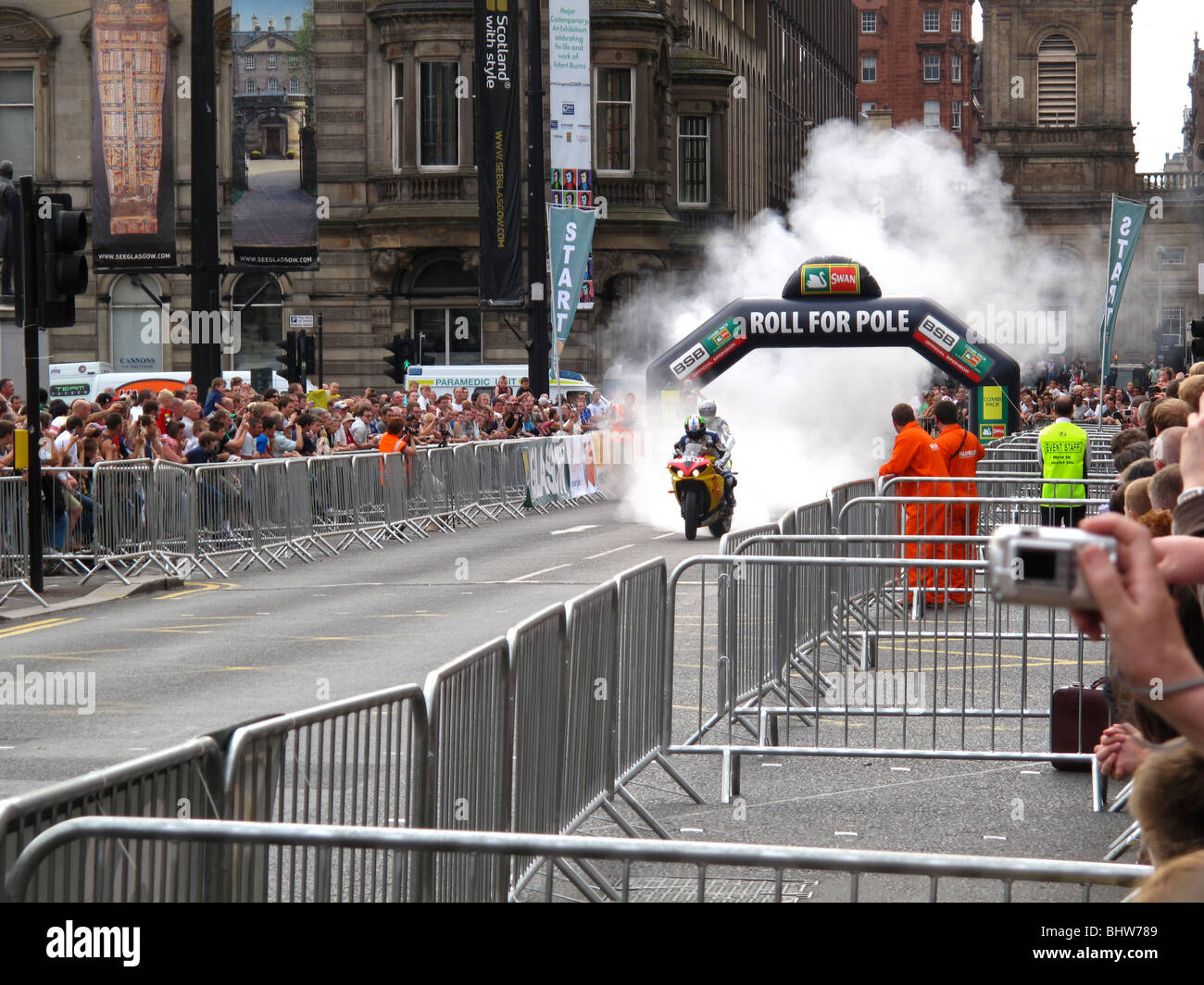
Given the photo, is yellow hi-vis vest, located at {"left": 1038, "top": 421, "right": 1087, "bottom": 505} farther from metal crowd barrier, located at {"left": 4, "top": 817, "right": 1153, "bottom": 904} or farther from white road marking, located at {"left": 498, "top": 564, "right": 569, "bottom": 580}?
metal crowd barrier, located at {"left": 4, "top": 817, "right": 1153, "bottom": 904}

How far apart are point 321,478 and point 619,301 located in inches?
1142

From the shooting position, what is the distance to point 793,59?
88.2m

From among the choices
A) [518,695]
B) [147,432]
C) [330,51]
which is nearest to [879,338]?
[147,432]

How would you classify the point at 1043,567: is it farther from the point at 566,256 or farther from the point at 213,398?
the point at 566,256

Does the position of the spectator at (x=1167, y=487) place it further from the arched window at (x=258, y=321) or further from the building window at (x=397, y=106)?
the arched window at (x=258, y=321)

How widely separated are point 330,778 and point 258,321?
46323 mm

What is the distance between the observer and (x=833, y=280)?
2611 cm

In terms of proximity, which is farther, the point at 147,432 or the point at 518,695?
the point at 147,432

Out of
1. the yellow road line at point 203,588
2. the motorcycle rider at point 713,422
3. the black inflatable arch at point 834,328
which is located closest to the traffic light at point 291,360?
the black inflatable arch at point 834,328

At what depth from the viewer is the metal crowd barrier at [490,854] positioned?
3.46 m

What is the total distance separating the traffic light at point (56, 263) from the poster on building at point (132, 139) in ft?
35.6

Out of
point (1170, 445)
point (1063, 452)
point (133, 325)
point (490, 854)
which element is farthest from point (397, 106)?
point (490, 854)

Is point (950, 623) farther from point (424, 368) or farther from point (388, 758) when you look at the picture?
point (424, 368)

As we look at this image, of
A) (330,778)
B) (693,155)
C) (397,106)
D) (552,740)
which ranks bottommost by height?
(552,740)
